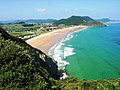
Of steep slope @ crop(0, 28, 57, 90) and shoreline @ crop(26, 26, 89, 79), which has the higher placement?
steep slope @ crop(0, 28, 57, 90)

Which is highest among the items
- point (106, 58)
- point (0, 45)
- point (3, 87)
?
point (0, 45)

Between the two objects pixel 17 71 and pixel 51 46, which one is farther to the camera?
pixel 51 46

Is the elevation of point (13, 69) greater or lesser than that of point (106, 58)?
greater

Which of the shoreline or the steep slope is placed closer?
the steep slope

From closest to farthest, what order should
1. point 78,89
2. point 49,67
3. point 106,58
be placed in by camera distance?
point 78,89 → point 49,67 → point 106,58

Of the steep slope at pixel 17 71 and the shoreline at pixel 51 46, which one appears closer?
the steep slope at pixel 17 71

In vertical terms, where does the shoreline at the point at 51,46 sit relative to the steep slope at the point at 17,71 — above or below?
below

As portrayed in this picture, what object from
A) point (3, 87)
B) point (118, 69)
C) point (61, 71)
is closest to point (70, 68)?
point (61, 71)

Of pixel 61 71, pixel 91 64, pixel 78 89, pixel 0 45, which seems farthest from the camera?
pixel 91 64

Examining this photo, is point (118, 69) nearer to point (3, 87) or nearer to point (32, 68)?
point (32, 68)

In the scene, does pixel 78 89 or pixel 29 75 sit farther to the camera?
pixel 78 89

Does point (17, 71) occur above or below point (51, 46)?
above
